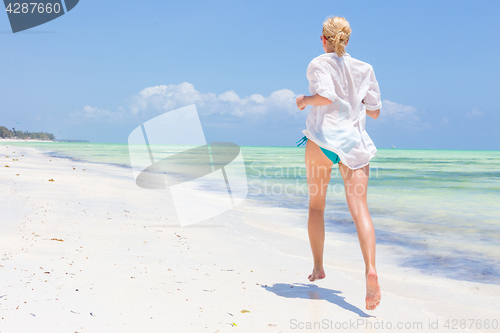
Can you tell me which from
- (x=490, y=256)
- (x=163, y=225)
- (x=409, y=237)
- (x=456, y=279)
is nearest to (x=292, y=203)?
(x=409, y=237)

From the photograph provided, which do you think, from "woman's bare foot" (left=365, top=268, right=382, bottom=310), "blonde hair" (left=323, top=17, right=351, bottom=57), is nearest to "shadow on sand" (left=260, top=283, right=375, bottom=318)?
"woman's bare foot" (left=365, top=268, right=382, bottom=310)

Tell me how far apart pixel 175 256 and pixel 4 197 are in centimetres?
298

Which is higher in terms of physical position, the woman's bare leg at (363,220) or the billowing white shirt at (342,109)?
the billowing white shirt at (342,109)

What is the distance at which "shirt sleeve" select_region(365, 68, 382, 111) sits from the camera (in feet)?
7.06

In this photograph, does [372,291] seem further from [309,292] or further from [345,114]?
[345,114]

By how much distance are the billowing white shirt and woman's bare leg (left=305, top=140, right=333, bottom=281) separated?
11 centimetres

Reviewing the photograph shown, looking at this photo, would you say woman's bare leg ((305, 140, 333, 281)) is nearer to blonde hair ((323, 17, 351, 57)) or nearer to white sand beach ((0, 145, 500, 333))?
white sand beach ((0, 145, 500, 333))

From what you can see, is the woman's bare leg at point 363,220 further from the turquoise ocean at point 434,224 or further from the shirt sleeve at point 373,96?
the turquoise ocean at point 434,224

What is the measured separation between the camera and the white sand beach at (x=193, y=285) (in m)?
1.84

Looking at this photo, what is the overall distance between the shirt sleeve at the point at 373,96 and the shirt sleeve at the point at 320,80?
10.7 inches

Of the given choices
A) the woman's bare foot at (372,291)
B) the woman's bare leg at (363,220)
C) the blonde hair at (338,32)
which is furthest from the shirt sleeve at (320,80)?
the woman's bare foot at (372,291)

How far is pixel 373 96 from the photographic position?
2.15 m

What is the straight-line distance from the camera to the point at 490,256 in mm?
3637

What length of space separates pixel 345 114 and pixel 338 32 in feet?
1.51
